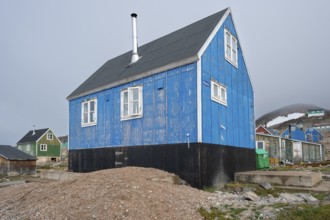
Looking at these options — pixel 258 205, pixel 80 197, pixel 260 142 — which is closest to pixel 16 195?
pixel 80 197

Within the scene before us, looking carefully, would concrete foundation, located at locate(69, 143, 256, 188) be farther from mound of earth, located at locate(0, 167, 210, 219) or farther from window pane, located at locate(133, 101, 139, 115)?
window pane, located at locate(133, 101, 139, 115)

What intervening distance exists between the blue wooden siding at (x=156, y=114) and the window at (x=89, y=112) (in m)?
0.38

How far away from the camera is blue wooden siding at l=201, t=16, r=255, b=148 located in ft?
44.9

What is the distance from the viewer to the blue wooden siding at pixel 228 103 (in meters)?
13.7

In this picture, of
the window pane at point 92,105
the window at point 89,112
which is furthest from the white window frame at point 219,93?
the window pane at point 92,105

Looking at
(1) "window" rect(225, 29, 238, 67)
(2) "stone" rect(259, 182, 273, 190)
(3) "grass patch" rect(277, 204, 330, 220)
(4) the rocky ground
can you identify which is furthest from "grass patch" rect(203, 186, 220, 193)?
(1) "window" rect(225, 29, 238, 67)

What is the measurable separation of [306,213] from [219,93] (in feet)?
25.7

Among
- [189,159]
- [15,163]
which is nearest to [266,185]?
[189,159]

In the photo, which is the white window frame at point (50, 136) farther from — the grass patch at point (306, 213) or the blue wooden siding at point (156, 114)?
the grass patch at point (306, 213)

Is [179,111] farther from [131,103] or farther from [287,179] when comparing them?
[287,179]

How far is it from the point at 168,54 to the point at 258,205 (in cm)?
923

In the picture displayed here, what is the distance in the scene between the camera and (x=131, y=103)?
640 inches

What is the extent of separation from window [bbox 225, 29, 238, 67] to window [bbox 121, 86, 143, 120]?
196 inches

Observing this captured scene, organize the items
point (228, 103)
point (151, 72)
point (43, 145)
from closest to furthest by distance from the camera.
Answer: point (151, 72) < point (228, 103) < point (43, 145)
